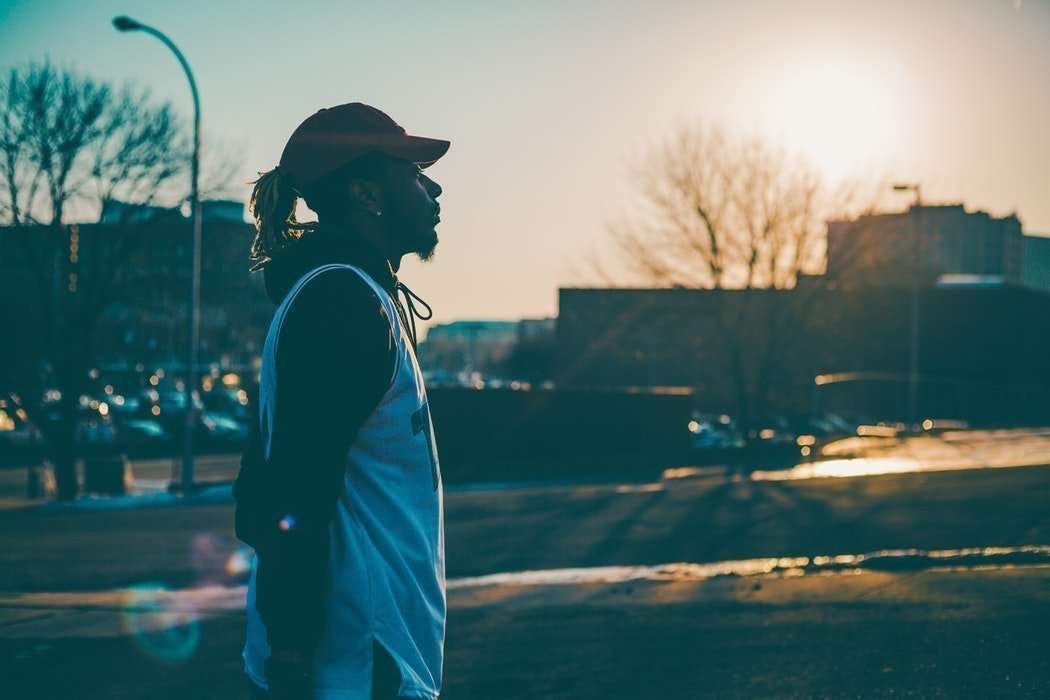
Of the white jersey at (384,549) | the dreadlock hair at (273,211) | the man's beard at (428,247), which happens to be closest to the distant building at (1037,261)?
the man's beard at (428,247)

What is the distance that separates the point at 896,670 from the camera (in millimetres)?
6242

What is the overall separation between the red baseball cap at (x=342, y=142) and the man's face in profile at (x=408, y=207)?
43mm

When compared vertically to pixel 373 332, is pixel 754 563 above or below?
below

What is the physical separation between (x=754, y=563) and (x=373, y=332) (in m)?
9.64

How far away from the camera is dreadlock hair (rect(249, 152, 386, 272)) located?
241cm

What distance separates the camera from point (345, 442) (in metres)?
2.14

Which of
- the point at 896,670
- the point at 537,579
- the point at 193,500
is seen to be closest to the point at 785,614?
the point at 896,670

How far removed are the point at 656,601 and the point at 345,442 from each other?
7.09 meters

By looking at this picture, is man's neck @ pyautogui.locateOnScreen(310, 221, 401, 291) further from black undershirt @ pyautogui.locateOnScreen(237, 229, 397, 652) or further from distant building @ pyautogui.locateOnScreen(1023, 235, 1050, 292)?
distant building @ pyautogui.locateOnScreen(1023, 235, 1050, 292)

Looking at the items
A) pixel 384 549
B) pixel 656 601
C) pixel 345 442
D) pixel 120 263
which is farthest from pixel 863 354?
pixel 345 442

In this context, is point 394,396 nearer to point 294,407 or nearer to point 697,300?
point 294,407

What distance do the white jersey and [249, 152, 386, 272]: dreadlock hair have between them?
0.23 meters

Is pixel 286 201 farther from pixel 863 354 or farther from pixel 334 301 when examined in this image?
pixel 863 354

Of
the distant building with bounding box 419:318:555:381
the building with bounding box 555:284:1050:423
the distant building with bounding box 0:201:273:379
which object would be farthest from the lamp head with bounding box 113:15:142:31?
the distant building with bounding box 419:318:555:381
